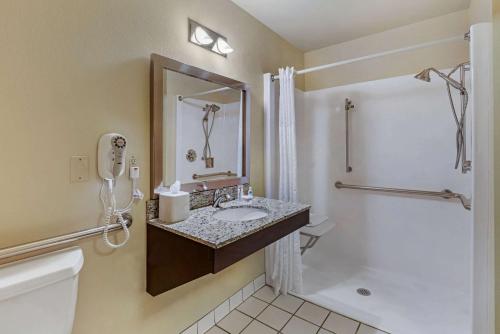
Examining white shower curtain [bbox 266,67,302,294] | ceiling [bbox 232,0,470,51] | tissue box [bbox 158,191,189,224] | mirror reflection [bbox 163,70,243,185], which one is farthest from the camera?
white shower curtain [bbox 266,67,302,294]

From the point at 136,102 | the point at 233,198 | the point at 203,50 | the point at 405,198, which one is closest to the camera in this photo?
the point at 136,102

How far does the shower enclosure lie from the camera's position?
1.97m

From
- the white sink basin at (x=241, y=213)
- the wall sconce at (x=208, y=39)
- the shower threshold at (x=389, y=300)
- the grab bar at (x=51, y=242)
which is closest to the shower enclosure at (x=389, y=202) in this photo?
the shower threshold at (x=389, y=300)

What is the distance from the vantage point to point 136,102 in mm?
1286

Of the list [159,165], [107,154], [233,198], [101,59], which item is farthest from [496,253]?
[101,59]

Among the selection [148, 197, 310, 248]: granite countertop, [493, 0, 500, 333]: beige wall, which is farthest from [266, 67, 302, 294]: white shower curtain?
[493, 0, 500, 333]: beige wall

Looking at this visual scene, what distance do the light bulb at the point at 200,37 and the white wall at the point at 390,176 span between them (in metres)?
1.37

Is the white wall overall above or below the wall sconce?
below

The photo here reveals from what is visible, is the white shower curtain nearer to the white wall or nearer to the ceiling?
the ceiling

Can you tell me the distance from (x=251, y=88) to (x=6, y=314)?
1.87m

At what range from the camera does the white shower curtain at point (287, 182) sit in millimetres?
2059

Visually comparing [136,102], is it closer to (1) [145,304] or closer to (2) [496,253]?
(1) [145,304]

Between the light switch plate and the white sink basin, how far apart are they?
778 millimetres

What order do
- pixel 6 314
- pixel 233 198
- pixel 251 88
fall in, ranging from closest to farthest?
pixel 6 314
pixel 233 198
pixel 251 88
